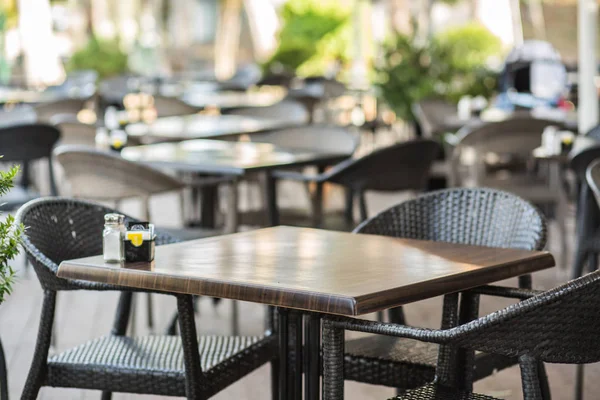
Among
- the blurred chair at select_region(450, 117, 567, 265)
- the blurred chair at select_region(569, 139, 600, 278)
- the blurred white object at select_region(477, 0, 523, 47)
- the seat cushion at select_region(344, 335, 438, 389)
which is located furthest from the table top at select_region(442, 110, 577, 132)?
the blurred white object at select_region(477, 0, 523, 47)

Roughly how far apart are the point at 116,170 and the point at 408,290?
8.68ft

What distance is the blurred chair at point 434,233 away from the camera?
109 inches

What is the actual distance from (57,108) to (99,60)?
6.48 meters

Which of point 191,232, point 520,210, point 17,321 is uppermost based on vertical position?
point 520,210

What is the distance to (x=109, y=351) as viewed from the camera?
2.89 meters

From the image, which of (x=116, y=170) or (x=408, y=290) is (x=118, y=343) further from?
(x=116, y=170)

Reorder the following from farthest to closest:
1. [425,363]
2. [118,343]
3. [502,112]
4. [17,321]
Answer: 1. [502,112]
2. [17,321]
3. [118,343]
4. [425,363]

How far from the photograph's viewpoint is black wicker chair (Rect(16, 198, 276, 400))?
105 inches

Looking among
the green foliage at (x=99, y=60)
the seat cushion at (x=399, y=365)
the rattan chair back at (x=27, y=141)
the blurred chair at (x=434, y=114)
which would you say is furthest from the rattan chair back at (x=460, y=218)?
the green foliage at (x=99, y=60)

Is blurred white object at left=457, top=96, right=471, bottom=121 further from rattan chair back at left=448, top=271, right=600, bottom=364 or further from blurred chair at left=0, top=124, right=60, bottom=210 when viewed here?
rattan chair back at left=448, top=271, right=600, bottom=364

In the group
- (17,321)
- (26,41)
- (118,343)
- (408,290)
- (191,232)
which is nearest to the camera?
(408,290)

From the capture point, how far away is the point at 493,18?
19.3 meters

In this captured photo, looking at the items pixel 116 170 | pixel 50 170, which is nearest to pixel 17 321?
pixel 116 170

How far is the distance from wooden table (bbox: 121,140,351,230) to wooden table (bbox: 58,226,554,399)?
1664mm
